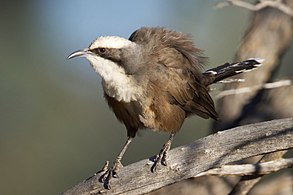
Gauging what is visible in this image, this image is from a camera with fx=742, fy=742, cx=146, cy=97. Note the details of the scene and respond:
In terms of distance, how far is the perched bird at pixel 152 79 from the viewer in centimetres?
455

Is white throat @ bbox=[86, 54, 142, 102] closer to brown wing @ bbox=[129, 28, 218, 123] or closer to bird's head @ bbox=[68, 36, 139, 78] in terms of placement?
bird's head @ bbox=[68, 36, 139, 78]

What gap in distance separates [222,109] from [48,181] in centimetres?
773

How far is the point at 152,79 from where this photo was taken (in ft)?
15.2

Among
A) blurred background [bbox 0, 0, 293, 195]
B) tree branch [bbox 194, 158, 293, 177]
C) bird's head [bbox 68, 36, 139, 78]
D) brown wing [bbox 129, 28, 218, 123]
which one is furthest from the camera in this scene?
blurred background [bbox 0, 0, 293, 195]

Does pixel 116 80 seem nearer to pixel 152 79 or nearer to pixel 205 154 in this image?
pixel 152 79

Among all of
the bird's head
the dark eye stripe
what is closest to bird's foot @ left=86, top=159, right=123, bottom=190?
the bird's head

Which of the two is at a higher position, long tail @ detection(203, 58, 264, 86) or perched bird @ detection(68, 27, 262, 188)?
perched bird @ detection(68, 27, 262, 188)

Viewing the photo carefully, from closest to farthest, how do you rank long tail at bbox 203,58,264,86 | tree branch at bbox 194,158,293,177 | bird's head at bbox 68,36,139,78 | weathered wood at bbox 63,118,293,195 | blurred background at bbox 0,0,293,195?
weathered wood at bbox 63,118,293,195, tree branch at bbox 194,158,293,177, bird's head at bbox 68,36,139,78, long tail at bbox 203,58,264,86, blurred background at bbox 0,0,293,195

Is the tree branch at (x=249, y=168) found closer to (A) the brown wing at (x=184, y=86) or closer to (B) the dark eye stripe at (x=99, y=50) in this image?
(A) the brown wing at (x=184, y=86)

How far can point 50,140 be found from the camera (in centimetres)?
1488

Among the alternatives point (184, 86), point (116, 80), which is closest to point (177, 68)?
point (184, 86)

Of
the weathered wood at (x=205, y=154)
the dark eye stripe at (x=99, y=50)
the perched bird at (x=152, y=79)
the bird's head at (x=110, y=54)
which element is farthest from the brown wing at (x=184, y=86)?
the weathered wood at (x=205, y=154)

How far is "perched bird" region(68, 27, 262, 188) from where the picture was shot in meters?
4.55

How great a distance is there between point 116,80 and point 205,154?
2.48 feet
